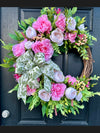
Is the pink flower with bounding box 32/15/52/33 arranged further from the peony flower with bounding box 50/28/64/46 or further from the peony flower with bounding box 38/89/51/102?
the peony flower with bounding box 38/89/51/102

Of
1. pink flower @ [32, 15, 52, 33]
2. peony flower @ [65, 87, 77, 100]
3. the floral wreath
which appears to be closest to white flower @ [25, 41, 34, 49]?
the floral wreath

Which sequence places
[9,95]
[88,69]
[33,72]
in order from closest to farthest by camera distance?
[33,72], [88,69], [9,95]

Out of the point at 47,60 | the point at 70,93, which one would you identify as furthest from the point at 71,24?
the point at 70,93

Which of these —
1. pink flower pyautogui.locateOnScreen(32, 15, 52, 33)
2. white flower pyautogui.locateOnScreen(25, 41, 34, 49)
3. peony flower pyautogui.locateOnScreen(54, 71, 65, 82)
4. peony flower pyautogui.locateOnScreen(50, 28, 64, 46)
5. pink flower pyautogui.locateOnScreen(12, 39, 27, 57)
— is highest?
pink flower pyautogui.locateOnScreen(32, 15, 52, 33)

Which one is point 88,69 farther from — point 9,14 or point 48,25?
point 9,14

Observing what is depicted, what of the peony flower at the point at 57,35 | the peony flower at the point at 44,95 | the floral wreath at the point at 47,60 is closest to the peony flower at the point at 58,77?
the floral wreath at the point at 47,60

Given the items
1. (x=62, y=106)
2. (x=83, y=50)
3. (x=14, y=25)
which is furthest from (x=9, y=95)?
(x=83, y=50)

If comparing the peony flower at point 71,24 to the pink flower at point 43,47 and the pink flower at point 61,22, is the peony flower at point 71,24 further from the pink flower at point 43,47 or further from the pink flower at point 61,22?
the pink flower at point 43,47

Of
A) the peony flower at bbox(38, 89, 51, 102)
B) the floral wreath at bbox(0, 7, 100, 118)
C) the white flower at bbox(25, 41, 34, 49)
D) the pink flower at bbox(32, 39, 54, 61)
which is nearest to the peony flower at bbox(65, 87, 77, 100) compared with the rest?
the floral wreath at bbox(0, 7, 100, 118)

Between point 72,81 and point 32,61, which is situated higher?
point 32,61

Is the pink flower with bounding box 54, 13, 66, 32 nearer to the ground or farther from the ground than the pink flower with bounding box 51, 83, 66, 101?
farther from the ground

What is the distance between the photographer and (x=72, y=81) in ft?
2.61

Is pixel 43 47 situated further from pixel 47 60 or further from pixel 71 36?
pixel 71 36

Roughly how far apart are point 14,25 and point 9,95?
601mm
